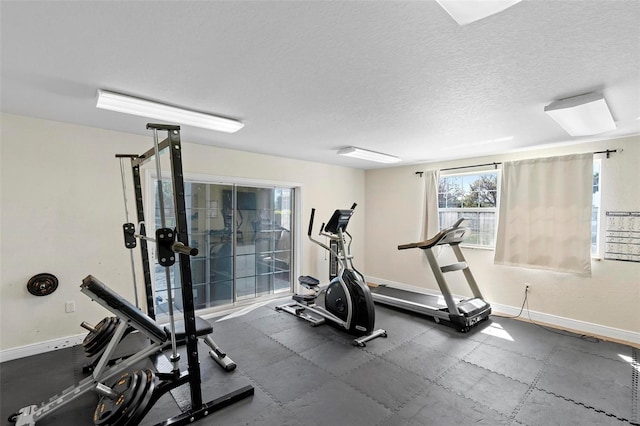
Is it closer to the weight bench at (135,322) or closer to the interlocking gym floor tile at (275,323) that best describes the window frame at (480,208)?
the interlocking gym floor tile at (275,323)

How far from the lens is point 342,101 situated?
2445 mm

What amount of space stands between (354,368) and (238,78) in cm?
272

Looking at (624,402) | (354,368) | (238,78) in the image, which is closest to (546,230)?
(624,402)

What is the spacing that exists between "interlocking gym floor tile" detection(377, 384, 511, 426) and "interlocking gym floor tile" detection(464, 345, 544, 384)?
2.28ft

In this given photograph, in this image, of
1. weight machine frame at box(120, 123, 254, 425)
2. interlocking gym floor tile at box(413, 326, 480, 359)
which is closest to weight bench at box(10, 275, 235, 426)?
weight machine frame at box(120, 123, 254, 425)

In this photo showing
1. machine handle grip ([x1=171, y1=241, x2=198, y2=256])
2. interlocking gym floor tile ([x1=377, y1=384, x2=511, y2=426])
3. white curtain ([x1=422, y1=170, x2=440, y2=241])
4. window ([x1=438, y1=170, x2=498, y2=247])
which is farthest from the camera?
white curtain ([x1=422, y1=170, x2=440, y2=241])

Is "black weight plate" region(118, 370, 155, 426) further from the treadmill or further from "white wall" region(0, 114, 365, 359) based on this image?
the treadmill

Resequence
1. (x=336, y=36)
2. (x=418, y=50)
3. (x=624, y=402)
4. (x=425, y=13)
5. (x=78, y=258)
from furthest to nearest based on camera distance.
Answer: (x=78, y=258), (x=624, y=402), (x=418, y=50), (x=336, y=36), (x=425, y=13)

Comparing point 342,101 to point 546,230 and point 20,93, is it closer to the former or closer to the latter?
point 20,93

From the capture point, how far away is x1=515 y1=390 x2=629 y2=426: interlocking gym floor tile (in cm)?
208

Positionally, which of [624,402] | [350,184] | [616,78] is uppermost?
[616,78]

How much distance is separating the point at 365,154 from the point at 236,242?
246 cm

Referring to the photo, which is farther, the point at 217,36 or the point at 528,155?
the point at 528,155

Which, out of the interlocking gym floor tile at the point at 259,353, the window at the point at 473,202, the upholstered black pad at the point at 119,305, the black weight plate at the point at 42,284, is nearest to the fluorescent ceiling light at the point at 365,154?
the window at the point at 473,202
